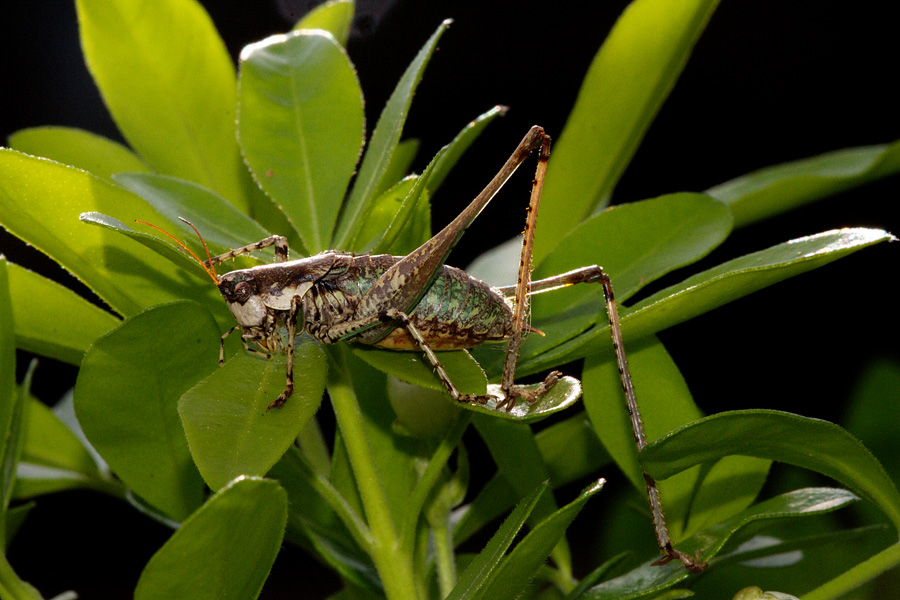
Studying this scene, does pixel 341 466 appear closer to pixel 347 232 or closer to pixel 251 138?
pixel 347 232

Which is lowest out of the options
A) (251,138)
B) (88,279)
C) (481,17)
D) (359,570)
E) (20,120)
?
(359,570)

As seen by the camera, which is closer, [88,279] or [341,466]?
[88,279]

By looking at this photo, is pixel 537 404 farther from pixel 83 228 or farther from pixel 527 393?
pixel 83 228

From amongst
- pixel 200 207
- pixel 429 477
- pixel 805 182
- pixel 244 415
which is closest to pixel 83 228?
pixel 200 207

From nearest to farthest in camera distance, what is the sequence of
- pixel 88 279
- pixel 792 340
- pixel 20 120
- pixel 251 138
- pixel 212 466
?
pixel 212 466
pixel 88 279
pixel 251 138
pixel 792 340
pixel 20 120

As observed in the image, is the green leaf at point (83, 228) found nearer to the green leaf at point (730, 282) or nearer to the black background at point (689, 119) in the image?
the green leaf at point (730, 282)

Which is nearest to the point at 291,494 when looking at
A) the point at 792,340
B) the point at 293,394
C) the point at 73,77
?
the point at 293,394

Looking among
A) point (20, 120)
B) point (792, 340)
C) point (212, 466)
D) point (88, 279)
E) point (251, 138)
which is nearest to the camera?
point (212, 466)
